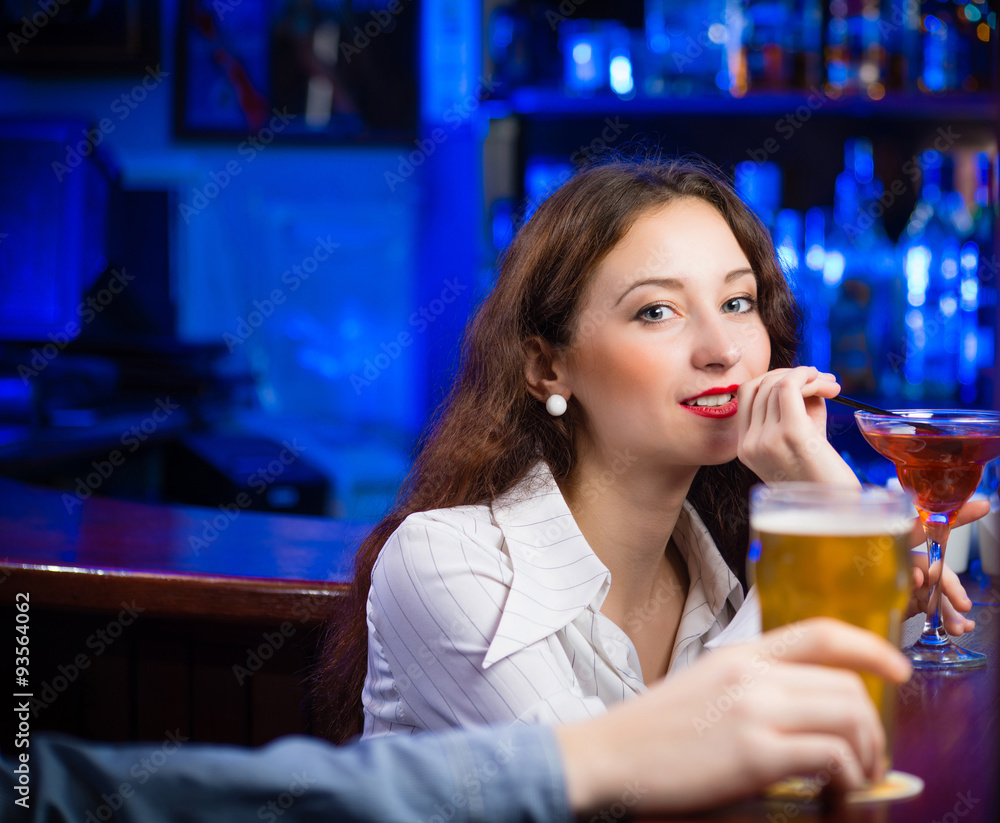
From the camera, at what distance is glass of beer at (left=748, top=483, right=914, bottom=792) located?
70cm

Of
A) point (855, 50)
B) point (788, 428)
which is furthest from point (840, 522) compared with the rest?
point (855, 50)

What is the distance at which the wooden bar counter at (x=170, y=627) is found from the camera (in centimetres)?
160

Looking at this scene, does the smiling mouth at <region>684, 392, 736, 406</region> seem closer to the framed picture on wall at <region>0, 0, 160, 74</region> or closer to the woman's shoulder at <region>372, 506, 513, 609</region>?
the woman's shoulder at <region>372, 506, 513, 609</region>

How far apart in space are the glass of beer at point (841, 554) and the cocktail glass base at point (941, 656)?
0.45 m

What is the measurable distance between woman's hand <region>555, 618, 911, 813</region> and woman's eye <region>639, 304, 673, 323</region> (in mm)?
742

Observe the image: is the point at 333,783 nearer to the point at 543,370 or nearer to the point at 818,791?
the point at 818,791

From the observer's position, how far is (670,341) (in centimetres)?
132

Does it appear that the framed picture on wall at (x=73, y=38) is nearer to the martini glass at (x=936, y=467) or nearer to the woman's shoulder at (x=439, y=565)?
the woman's shoulder at (x=439, y=565)

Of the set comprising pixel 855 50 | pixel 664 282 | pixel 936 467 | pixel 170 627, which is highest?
pixel 855 50

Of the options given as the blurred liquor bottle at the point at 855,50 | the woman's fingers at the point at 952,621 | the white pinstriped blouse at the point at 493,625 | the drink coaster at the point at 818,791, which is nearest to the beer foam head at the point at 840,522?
the drink coaster at the point at 818,791

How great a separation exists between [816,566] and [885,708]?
4.2 inches

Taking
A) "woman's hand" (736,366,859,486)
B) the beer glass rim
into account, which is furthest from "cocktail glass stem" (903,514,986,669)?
the beer glass rim

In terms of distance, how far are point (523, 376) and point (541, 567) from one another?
14.8 inches

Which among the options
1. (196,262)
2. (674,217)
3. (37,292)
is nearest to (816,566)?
(674,217)
